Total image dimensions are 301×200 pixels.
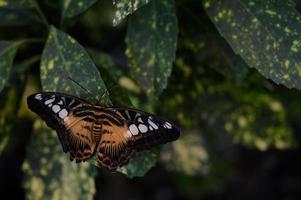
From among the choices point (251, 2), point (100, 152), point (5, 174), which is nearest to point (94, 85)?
point (100, 152)

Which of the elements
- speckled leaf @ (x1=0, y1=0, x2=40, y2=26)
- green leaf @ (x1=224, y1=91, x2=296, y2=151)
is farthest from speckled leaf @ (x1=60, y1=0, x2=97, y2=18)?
green leaf @ (x1=224, y1=91, x2=296, y2=151)

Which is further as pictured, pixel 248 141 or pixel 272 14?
pixel 248 141

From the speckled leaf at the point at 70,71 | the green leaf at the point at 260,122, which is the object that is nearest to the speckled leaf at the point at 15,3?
the speckled leaf at the point at 70,71

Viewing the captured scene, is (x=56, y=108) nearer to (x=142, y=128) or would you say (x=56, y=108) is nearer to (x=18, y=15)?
(x=142, y=128)

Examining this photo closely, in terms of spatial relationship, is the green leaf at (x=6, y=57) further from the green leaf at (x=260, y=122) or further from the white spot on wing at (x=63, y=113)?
the green leaf at (x=260, y=122)

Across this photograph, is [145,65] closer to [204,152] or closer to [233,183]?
[204,152]

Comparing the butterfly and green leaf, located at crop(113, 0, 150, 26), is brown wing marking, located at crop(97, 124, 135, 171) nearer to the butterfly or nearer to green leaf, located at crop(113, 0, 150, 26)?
the butterfly

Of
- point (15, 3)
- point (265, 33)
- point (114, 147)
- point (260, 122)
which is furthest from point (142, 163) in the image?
point (260, 122)
